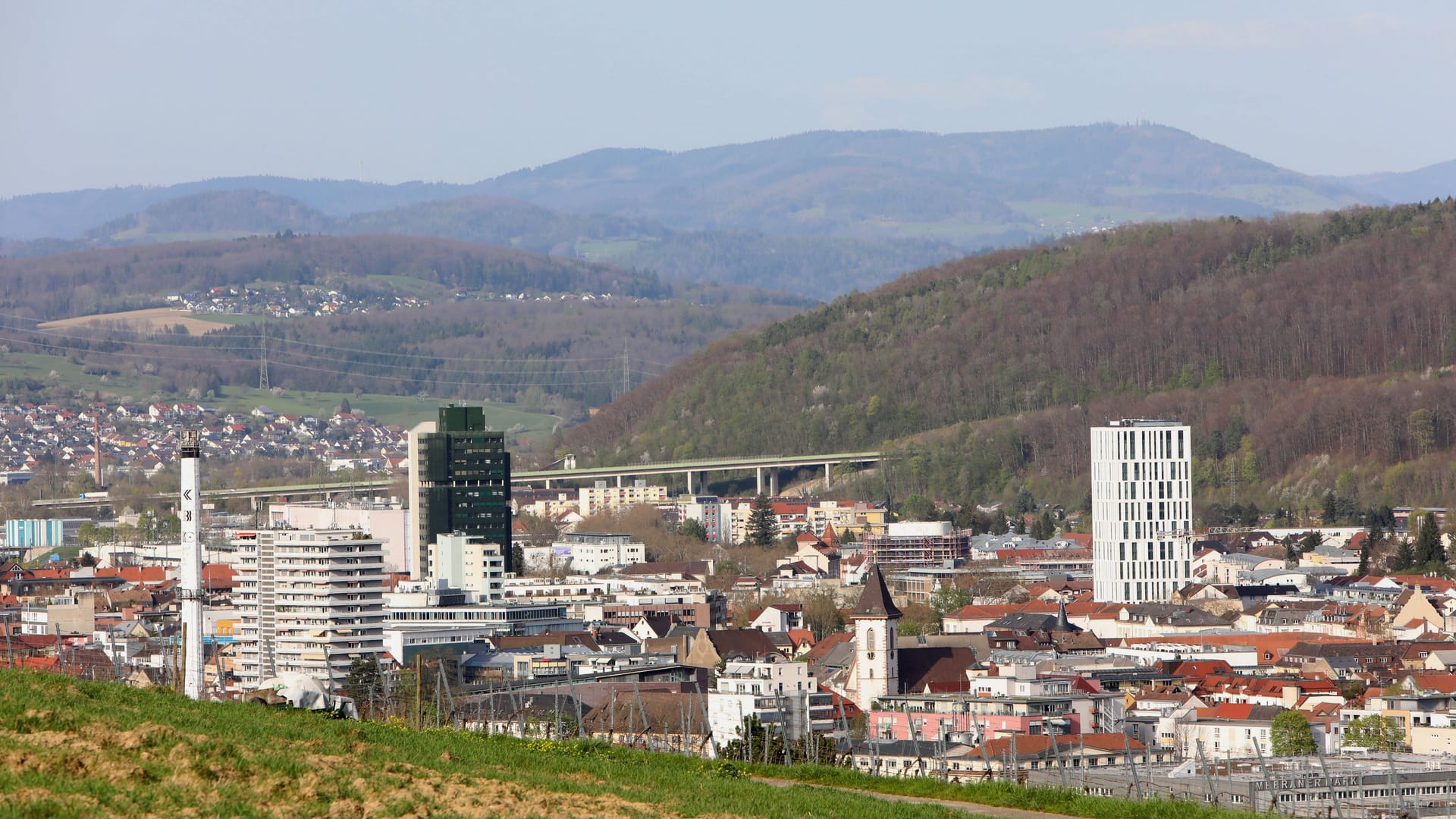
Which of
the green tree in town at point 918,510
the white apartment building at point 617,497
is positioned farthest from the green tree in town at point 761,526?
the white apartment building at point 617,497

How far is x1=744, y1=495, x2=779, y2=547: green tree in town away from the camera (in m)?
108

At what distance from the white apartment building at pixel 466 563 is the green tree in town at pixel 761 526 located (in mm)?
20104

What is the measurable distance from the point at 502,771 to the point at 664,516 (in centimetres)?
10274

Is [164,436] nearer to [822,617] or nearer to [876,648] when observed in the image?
[822,617]

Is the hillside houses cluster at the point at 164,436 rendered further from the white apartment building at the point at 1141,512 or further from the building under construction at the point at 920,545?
the white apartment building at the point at 1141,512

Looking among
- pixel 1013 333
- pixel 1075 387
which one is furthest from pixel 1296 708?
pixel 1013 333

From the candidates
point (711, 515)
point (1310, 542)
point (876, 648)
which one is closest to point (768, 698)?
point (876, 648)

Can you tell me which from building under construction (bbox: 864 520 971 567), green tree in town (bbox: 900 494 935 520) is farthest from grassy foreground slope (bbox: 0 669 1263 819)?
green tree in town (bbox: 900 494 935 520)

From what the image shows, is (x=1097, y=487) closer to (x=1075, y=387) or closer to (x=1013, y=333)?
(x=1075, y=387)

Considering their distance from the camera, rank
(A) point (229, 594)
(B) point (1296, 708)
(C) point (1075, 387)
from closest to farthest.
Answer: (B) point (1296, 708), (A) point (229, 594), (C) point (1075, 387)

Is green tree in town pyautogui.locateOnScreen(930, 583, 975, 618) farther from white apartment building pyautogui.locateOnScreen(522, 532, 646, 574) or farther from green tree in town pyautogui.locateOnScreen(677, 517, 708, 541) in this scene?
green tree in town pyautogui.locateOnScreen(677, 517, 708, 541)

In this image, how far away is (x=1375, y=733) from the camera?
43.4 metres

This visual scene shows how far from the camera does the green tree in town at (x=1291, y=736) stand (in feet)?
139

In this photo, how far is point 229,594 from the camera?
271 ft
